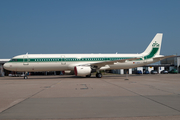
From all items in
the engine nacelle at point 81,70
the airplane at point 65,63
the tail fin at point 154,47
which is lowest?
the engine nacelle at point 81,70

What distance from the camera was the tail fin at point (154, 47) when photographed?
1185 inches

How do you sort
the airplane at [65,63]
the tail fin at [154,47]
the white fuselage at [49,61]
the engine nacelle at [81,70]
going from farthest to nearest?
the tail fin at [154,47] < the white fuselage at [49,61] < the airplane at [65,63] < the engine nacelle at [81,70]

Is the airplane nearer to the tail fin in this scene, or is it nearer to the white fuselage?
the white fuselage

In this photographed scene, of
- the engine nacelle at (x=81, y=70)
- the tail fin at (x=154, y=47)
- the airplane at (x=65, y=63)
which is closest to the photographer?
the engine nacelle at (x=81, y=70)

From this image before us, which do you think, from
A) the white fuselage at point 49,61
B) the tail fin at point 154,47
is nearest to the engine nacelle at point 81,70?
the white fuselage at point 49,61

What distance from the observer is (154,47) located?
30.3 m

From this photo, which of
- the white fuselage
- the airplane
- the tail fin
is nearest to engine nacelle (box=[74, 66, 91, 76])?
the airplane

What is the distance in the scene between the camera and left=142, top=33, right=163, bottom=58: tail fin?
30094mm

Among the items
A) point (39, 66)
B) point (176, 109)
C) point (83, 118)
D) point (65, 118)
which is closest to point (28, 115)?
point (65, 118)

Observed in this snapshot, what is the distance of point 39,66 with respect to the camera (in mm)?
25766

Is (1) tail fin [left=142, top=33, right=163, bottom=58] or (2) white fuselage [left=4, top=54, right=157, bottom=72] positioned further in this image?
(1) tail fin [left=142, top=33, right=163, bottom=58]

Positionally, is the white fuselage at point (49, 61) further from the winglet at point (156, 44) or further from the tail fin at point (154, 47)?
the winglet at point (156, 44)

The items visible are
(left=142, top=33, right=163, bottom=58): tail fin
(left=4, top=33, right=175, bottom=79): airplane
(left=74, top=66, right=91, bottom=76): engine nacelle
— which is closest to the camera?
(left=74, top=66, right=91, bottom=76): engine nacelle

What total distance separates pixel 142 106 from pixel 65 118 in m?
2.91
